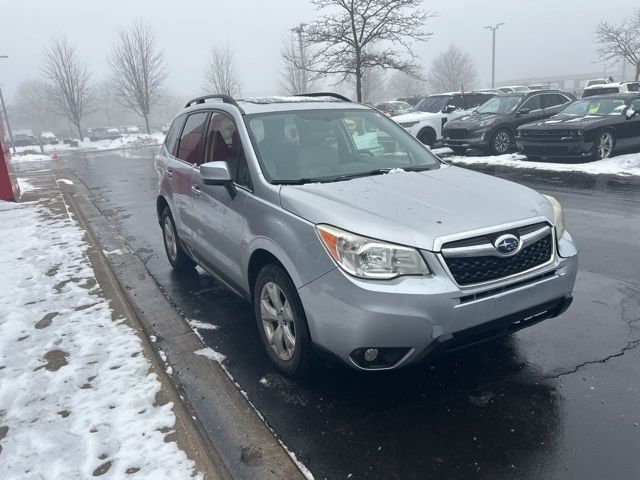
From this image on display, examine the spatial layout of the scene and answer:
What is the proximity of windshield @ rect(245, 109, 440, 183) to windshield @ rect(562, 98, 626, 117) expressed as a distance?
34.1 feet

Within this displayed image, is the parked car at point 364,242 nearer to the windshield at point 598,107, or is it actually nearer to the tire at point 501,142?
the windshield at point 598,107

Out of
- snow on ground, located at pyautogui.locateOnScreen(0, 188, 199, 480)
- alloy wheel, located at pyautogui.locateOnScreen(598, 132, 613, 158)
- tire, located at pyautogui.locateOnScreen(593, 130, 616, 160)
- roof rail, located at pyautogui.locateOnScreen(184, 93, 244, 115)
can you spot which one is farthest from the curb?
alloy wheel, located at pyautogui.locateOnScreen(598, 132, 613, 158)

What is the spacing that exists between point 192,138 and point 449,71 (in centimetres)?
6685

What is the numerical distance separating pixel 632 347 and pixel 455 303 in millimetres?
1775

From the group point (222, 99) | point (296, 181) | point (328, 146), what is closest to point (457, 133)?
point (222, 99)

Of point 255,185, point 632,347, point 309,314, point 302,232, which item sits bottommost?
point 632,347

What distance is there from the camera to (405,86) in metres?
70.7

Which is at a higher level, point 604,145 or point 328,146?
point 328,146

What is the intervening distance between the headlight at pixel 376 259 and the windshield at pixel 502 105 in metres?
14.0

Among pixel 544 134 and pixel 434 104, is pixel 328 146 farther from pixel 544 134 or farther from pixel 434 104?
pixel 434 104

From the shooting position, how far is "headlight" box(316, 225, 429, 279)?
287cm

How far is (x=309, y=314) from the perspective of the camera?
10.2 ft

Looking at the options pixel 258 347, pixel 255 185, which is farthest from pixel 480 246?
pixel 258 347

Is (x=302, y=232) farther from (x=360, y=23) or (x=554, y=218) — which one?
(x=360, y=23)
